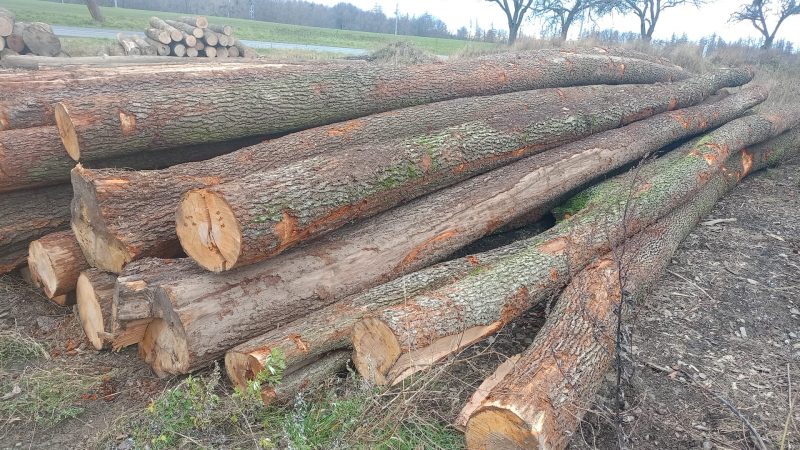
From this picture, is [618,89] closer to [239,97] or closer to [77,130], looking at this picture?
[239,97]

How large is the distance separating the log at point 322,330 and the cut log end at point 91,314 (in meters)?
0.97

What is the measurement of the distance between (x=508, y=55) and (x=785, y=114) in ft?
15.5

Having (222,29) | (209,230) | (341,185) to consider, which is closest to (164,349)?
(209,230)

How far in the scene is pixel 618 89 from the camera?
7.36 metres

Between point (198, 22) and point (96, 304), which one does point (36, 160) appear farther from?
point (198, 22)

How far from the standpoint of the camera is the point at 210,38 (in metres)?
12.2

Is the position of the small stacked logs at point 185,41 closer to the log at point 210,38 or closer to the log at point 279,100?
the log at point 210,38

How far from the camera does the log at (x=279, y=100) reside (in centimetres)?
378

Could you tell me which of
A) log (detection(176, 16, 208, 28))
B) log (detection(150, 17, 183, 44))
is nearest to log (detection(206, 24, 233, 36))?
log (detection(176, 16, 208, 28))

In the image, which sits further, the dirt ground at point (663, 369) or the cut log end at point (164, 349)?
the cut log end at point (164, 349)

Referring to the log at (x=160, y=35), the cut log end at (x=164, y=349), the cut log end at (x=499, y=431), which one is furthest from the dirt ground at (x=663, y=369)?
the log at (x=160, y=35)

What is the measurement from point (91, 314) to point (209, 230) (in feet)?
3.93

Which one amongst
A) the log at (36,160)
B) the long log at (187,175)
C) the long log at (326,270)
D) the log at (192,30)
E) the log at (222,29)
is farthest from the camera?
the log at (222,29)

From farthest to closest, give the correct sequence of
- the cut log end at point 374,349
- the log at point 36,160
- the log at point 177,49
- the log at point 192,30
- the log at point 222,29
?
the log at point 222,29
the log at point 192,30
the log at point 177,49
the log at point 36,160
the cut log end at point 374,349
